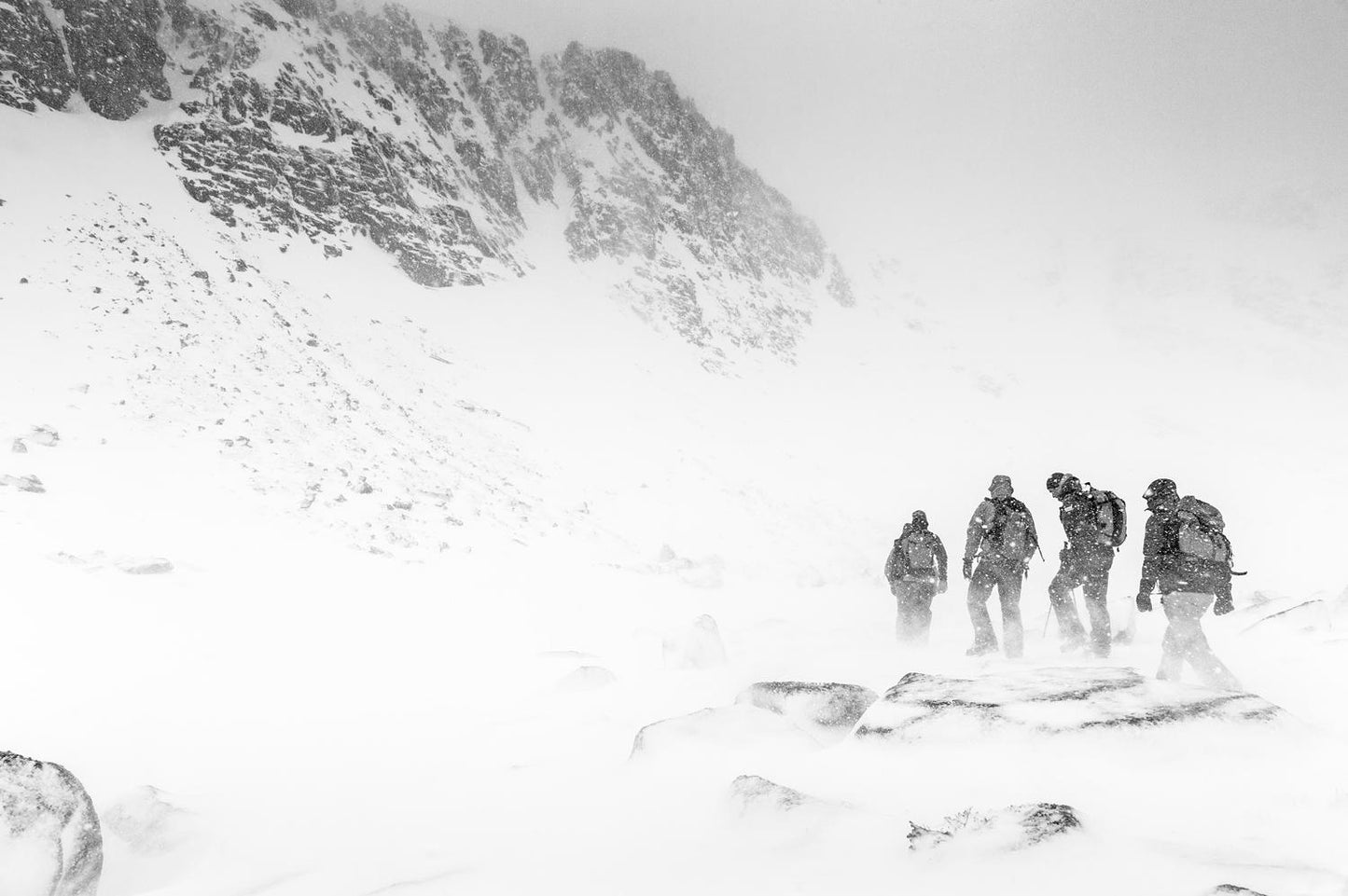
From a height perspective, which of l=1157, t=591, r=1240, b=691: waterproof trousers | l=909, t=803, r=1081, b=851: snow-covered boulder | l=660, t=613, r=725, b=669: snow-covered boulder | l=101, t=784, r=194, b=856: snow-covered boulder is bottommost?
l=101, t=784, r=194, b=856: snow-covered boulder

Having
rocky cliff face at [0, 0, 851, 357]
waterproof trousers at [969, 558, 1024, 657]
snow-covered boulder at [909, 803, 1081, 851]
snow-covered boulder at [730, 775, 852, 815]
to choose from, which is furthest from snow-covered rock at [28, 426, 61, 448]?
rocky cliff face at [0, 0, 851, 357]

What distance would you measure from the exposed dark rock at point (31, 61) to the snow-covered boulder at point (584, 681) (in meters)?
29.4

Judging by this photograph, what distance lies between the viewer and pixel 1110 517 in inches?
230

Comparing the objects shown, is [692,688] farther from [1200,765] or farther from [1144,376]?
[1144,376]

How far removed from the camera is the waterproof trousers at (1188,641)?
4.40 m

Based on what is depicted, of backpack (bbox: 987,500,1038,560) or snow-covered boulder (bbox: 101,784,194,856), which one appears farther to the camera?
backpack (bbox: 987,500,1038,560)

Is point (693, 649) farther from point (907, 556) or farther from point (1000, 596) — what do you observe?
point (907, 556)

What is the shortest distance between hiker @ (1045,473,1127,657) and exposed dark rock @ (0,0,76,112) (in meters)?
32.0

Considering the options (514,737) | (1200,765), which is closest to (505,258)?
(514,737)

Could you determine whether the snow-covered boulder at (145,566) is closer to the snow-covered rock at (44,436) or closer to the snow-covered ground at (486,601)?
the snow-covered ground at (486,601)

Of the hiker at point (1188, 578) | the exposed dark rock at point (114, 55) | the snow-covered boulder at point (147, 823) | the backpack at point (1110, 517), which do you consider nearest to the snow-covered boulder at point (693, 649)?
the hiker at point (1188, 578)

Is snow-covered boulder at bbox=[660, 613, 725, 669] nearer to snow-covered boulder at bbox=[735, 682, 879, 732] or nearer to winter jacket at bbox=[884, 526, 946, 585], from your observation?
snow-covered boulder at bbox=[735, 682, 879, 732]

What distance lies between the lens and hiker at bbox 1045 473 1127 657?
5.80 meters

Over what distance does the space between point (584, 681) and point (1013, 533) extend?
173 inches
